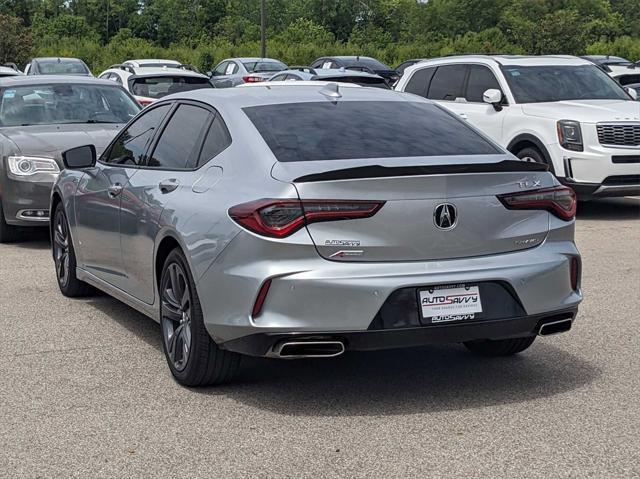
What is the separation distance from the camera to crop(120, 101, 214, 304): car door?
665 cm

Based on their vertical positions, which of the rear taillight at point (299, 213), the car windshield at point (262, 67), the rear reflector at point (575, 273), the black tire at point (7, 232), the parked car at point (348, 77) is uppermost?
the rear taillight at point (299, 213)

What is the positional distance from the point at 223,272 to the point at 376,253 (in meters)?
0.74

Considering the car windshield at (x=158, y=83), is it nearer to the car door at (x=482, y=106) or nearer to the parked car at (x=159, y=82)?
the parked car at (x=159, y=82)

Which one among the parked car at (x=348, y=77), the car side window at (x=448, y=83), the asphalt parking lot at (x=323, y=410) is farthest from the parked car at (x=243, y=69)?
the asphalt parking lot at (x=323, y=410)

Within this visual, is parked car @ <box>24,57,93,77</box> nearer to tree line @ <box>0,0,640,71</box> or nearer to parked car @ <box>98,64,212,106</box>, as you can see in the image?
parked car @ <box>98,64,212,106</box>

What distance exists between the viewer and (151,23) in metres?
106

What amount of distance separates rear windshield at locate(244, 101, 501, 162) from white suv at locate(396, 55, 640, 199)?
7174 mm

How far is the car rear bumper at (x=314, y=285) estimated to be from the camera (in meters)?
5.59

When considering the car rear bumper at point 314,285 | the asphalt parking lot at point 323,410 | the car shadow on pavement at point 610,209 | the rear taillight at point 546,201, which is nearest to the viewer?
the asphalt parking lot at point 323,410

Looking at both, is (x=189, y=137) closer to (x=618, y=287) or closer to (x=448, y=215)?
(x=448, y=215)

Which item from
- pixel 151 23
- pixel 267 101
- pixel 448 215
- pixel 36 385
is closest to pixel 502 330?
pixel 448 215

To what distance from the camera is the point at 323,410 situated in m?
5.92

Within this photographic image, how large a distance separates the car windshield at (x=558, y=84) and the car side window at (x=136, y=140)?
7824 millimetres

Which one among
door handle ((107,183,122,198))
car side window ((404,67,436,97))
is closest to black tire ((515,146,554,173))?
car side window ((404,67,436,97))
